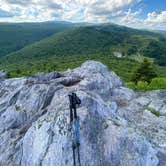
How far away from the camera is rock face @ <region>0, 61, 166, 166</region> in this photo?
14.3m

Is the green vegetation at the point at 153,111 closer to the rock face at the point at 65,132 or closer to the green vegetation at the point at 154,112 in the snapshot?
the green vegetation at the point at 154,112

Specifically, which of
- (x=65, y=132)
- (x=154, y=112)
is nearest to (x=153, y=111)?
(x=154, y=112)

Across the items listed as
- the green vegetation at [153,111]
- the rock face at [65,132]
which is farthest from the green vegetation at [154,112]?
the rock face at [65,132]

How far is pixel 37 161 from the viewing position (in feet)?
46.3

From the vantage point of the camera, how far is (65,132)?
48.2ft

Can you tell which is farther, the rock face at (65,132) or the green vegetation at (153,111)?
the green vegetation at (153,111)

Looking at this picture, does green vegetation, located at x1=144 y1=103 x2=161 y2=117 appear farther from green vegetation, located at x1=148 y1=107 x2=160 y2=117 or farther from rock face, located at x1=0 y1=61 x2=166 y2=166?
rock face, located at x1=0 y1=61 x2=166 y2=166

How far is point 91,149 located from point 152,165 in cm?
426

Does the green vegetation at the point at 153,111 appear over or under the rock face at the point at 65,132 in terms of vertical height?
under

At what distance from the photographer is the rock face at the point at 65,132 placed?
46.8ft

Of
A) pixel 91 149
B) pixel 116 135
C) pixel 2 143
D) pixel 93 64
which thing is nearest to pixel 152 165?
pixel 116 135

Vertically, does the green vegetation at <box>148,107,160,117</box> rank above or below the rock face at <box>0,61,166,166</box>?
below

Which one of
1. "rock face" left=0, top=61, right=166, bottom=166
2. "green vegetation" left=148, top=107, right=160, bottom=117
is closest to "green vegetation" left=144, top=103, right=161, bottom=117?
"green vegetation" left=148, top=107, right=160, bottom=117

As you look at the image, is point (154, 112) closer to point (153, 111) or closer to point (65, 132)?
point (153, 111)
